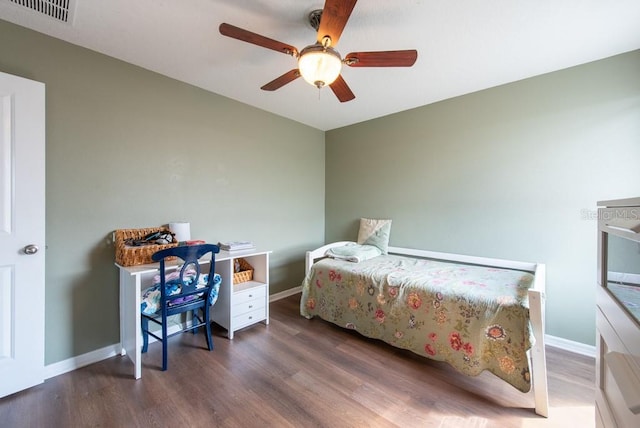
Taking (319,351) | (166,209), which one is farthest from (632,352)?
(166,209)

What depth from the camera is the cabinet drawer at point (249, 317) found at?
2.42 metres

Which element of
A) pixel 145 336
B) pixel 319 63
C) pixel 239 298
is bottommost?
pixel 145 336

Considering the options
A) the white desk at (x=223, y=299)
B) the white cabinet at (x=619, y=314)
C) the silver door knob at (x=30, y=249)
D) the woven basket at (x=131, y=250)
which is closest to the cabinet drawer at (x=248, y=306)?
the white desk at (x=223, y=299)

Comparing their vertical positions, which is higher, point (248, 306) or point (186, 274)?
point (186, 274)

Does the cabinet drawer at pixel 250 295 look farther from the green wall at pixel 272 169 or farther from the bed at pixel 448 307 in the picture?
the green wall at pixel 272 169

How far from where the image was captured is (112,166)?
208 cm

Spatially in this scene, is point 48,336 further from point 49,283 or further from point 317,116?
point 317,116

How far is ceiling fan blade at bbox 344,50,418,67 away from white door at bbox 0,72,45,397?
6.85 ft

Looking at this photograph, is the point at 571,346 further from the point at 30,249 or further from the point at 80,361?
the point at 30,249

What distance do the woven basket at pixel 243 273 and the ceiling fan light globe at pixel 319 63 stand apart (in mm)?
2003

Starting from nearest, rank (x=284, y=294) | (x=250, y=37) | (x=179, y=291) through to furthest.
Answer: (x=250, y=37) < (x=179, y=291) < (x=284, y=294)

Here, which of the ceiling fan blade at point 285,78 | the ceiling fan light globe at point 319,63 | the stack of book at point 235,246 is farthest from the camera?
the stack of book at point 235,246

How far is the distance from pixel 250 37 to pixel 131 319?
2114 millimetres

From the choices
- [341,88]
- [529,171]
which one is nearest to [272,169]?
[341,88]
